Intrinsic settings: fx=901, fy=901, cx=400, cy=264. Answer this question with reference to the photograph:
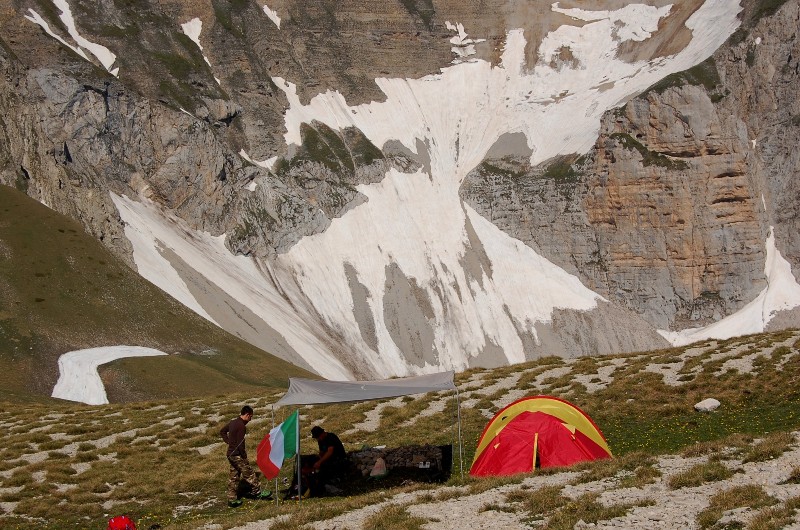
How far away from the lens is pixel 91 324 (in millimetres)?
75562

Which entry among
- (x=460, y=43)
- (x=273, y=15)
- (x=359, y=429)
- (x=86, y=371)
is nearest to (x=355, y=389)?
(x=359, y=429)

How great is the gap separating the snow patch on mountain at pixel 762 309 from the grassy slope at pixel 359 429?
10438cm

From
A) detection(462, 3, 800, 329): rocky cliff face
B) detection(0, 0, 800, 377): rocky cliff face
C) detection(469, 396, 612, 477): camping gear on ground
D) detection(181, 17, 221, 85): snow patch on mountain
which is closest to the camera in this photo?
detection(469, 396, 612, 477): camping gear on ground

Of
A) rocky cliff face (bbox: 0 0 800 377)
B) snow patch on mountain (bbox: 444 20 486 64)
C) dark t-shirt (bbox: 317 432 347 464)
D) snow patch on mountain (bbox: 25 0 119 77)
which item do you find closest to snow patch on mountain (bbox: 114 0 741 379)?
rocky cliff face (bbox: 0 0 800 377)

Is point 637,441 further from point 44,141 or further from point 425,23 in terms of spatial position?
point 425,23

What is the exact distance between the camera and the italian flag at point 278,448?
22906 mm

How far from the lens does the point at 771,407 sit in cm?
2738

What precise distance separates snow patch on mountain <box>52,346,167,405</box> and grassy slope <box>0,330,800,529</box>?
23942 millimetres

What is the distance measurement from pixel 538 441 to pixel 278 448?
6.72 meters

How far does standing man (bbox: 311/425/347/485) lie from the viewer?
24.0m

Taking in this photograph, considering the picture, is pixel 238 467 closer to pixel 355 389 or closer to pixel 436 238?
pixel 355 389

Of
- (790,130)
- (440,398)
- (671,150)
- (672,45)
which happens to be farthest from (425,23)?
(440,398)

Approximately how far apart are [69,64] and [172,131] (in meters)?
16.7

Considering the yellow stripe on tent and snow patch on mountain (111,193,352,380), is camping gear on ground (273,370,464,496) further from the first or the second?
snow patch on mountain (111,193,352,380)
